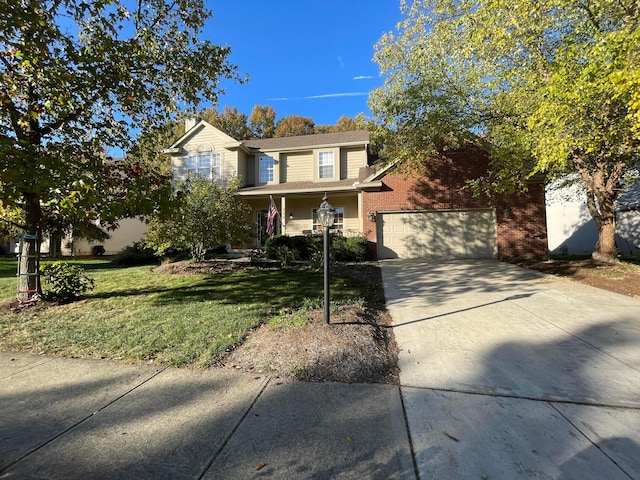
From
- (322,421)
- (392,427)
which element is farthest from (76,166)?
(392,427)

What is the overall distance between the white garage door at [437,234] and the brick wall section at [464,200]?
1.04 feet

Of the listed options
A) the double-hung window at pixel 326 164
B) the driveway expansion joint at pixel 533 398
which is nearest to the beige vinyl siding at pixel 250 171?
the double-hung window at pixel 326 164

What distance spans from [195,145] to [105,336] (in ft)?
54.0

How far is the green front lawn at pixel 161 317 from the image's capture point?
13.4 feet

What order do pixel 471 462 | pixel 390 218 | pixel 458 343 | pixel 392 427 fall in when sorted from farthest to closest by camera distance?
pixel 390 218 → pixel 458 343 → pixel 392 427 → pixel 471 462

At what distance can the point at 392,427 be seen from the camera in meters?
2.53

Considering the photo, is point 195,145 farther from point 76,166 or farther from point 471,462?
point 471,462

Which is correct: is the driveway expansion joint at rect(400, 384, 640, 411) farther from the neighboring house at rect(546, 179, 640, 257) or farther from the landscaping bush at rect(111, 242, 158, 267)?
the neighboring house at rect(546, 179, 640, 257)

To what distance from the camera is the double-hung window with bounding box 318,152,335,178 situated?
699 inches

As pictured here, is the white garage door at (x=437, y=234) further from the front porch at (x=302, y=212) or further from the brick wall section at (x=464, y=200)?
the front porch at (x=302, y=212)

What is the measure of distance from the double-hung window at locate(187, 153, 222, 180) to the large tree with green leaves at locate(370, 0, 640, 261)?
10.3m

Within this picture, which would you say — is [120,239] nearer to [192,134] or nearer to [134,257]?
[192,134]

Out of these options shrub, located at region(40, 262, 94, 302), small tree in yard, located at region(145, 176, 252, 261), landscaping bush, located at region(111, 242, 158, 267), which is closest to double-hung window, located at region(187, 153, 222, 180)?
landscaping bush, located at region(111, 242, 158, 267)

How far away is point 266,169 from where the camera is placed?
18.8 meters
